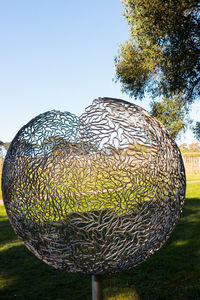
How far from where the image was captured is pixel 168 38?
8.44 metres

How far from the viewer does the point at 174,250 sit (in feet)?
15.4

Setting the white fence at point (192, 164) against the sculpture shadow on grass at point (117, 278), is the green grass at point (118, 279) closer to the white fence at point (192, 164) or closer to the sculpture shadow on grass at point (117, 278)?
the sculpture shadow on grass at point (117, 278)

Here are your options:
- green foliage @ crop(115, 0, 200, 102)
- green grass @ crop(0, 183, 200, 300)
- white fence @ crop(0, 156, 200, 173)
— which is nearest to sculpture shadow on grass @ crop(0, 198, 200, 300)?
green grass @ crop(0, 183, 200, 300)

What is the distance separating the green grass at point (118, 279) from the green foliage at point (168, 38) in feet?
18.5

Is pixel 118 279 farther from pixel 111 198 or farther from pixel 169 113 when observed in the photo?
pixel 169 113

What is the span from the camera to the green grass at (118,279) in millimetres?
3301

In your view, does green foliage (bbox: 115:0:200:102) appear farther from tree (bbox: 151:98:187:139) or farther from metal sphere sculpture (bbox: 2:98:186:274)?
metal sphere sculpture (bbox: 2:98:186:274)

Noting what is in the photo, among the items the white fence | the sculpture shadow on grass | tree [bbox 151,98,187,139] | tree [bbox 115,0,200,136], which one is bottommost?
the sculpture shadow on grass

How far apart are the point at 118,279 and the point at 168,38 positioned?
23.4 feet

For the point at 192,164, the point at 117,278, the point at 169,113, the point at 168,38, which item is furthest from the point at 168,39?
the point at 192,164

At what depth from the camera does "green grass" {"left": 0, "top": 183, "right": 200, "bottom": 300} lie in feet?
10.8

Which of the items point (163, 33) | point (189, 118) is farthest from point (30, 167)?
point (189, 118)

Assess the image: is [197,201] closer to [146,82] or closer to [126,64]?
[146,82]

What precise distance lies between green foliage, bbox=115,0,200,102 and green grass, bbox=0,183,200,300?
5.65m
